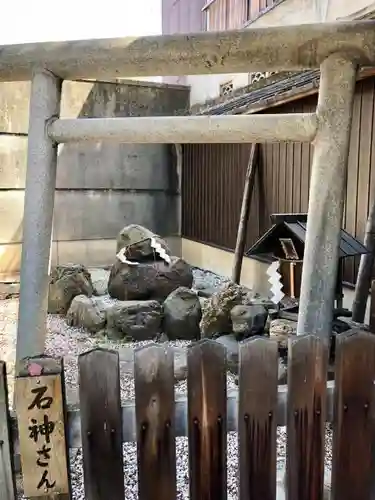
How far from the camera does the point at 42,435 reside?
150 centimetres

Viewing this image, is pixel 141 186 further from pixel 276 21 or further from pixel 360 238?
pixel 360 238

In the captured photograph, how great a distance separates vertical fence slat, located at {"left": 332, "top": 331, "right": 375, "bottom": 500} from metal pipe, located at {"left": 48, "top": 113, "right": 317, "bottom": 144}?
153 cm

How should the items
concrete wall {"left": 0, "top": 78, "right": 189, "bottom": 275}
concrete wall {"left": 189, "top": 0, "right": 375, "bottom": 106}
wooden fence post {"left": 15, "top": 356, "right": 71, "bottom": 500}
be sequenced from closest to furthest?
wooden fence post {"left": 15, "top": 356, "right": 71, "bottom": 500}, concrete wall {"left": 189, "top": 0, "right": 375, "bottom": 106}, concrete wall {"left": 0, "top": 78, "right": 189, "bottom": 275}

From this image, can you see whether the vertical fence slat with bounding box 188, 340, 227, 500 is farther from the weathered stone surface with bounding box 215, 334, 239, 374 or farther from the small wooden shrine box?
the weathered stone surface with bounding box 215, 334, 239, 374

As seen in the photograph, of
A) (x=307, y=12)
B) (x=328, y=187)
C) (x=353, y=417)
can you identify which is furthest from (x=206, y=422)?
(x=307, y=12)

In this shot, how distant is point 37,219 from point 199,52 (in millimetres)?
1394

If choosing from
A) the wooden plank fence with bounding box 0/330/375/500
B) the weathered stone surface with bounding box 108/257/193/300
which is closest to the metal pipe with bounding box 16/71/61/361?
the wooden plank fence with bounding box 0/330/375/500

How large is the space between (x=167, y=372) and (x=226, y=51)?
1.99 metres

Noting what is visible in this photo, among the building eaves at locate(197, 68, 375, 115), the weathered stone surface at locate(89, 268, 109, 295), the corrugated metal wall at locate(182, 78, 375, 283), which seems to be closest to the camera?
the corrugated metal wall at locate(182, 78, 375, 283)

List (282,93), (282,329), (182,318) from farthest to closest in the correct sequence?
(282,93) → (182,318) → (282,329)

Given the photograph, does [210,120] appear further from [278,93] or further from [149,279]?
[149,279]

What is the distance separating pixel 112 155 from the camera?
10445 millimetres

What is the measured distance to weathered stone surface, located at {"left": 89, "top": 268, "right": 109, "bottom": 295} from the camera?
7833 mm

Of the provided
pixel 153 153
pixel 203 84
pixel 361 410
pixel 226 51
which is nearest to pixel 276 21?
pixel 203 84
